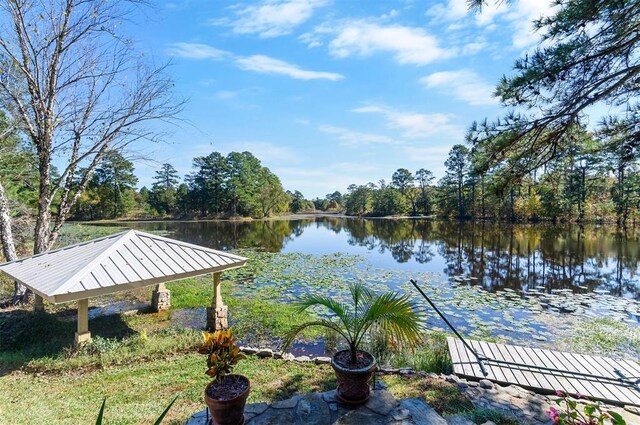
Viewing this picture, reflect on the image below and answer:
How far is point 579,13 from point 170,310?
860 cm

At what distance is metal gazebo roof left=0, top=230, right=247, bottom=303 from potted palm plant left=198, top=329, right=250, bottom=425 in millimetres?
2991

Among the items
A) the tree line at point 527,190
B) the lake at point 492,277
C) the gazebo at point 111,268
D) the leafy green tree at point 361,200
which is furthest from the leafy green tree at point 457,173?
the gazebo at point 111,268

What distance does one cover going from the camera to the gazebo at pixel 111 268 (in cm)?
475

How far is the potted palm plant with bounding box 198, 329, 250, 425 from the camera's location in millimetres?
2652

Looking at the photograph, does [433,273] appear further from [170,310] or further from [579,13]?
[579,13]

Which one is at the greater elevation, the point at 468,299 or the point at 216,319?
the point at 216,319

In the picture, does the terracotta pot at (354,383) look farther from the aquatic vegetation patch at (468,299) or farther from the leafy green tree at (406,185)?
the leafy green tree at (406,185)

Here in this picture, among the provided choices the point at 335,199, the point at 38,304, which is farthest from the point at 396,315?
the point at 335,199

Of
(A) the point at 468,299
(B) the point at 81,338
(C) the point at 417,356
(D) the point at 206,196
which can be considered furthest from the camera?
(D) the point at 206,196

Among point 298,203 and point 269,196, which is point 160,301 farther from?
point 298,203

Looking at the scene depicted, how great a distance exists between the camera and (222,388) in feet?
9.21

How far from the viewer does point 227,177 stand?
41969 mm

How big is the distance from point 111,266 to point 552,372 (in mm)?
6639

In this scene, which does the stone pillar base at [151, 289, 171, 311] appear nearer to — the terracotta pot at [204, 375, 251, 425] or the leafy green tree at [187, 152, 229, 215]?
the terracotta pot at [204, 375, 251, 425]
